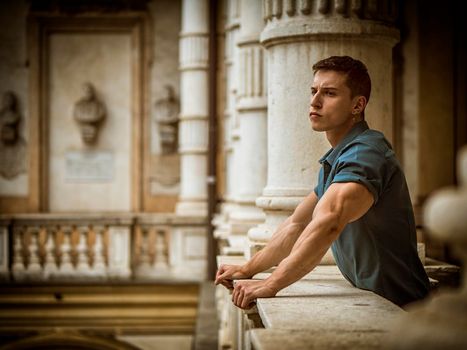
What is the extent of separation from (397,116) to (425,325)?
7.37 meters

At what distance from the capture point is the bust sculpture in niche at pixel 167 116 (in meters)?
15.3

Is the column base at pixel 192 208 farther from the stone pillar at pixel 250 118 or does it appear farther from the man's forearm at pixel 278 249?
the man's forearm at pixel 278 249

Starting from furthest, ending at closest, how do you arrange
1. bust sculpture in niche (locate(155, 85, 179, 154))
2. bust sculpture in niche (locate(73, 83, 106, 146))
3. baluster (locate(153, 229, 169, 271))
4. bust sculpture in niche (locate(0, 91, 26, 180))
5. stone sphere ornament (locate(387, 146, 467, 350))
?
bust sculpture in niche (locate(73, 83, 106, 146)) → bust sculpture in niche (locate(0, 91, 26, 180)) → bust sculpture in niche (locate(155, 85, 179, 154)) → baluster (locate(153, 229, 169, 271)) → stone sphere ornament (locate(387, 146, 467, 350))

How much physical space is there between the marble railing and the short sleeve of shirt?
967cm

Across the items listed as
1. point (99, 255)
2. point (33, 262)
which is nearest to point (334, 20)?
point (99, 255)

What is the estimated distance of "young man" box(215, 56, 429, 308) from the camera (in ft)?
10.2

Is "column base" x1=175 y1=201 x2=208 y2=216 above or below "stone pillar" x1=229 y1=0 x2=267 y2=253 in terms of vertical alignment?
below

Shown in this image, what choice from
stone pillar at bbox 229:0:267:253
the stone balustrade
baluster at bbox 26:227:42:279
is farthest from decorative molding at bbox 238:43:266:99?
baluster at bbox 26:227:42:279

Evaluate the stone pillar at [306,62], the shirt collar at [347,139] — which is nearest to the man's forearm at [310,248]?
the shirt collar at [347,139]

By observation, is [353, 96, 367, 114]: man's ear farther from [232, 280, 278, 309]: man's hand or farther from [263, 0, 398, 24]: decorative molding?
[263, 0, 398, 24]: decorative molding

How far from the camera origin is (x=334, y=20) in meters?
4.35

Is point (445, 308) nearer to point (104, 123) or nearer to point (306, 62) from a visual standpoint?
point (306, 62)

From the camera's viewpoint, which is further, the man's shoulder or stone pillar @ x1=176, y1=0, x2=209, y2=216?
stone pillar @ x1=176, y1=0, x2=209, y2=216

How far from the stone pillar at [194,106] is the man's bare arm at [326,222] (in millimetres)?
10350
